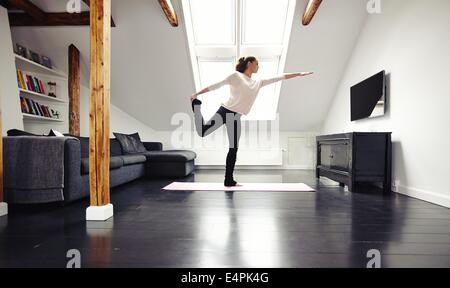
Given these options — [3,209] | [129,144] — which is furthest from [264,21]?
[3,209]

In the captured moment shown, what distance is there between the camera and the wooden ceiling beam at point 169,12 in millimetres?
3429

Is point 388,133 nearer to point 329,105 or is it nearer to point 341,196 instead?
point 341,196

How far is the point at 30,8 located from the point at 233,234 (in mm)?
4627

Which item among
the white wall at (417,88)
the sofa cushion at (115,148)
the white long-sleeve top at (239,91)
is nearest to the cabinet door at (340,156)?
the white wall at (417,88)

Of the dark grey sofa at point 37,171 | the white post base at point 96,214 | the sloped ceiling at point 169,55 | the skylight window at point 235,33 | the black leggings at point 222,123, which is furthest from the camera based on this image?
the skylight window at point 235,33

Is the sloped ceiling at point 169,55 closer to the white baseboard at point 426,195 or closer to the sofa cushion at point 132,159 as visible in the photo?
the sofa cushion at point 132,159

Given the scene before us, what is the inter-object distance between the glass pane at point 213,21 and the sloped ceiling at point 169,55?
1.62ft

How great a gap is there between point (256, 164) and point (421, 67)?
363 cm

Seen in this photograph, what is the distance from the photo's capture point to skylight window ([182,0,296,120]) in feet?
14.0

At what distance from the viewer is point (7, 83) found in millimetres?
A: 3566

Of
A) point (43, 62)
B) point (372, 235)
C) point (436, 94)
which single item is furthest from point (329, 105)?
point (43, 62)

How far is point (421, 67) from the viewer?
255 cm

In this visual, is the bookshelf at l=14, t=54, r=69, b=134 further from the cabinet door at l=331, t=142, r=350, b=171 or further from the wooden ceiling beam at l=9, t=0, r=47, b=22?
the cabinet door at l=331, t=142, r=350, b=171
